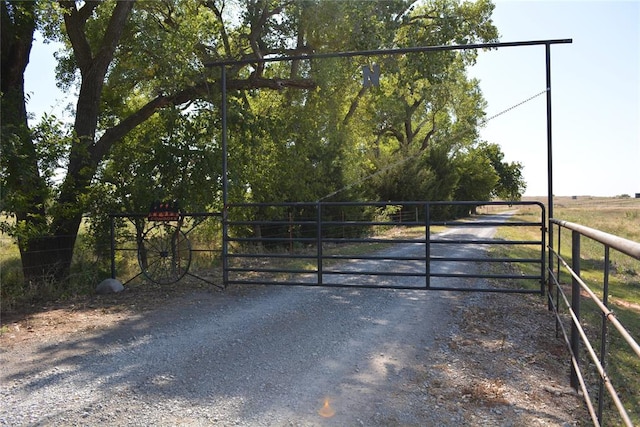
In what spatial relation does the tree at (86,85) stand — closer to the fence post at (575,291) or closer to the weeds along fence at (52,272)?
the weeds along fence at (52,272)

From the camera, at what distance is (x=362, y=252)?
15.3 meters

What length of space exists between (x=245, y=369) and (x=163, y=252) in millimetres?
5278

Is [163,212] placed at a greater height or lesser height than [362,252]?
greater

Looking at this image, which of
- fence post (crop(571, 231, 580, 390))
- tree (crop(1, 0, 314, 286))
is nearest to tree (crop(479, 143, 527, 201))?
tree (crop(1, 0, 314, 286))

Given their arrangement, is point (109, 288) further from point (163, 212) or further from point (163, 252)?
point (163, 212)

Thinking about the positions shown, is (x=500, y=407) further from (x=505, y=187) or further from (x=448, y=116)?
(x=505, y=187)

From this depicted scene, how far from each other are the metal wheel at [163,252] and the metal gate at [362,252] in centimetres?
95

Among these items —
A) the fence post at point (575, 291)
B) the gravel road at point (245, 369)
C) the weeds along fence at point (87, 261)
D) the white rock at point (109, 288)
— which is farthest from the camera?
the white rock at point (109, 288)

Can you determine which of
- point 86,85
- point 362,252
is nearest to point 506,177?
point 362,252

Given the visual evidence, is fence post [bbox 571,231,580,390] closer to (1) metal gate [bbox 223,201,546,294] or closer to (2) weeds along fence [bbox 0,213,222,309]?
(1) metal gate [bbox 223,201,546,294]

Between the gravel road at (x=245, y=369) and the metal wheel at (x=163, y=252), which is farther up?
the metal wheel at (x=163, y=252)

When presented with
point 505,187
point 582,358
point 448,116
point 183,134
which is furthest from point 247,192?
point 505,187

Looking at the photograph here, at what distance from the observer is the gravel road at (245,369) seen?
3.62m

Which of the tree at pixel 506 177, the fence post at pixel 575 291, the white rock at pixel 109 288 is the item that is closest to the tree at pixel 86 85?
the white rock at pixel 109 288
